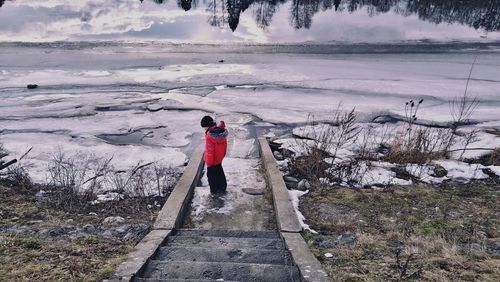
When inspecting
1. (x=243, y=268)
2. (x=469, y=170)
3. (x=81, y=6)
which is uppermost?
(x=81, y=6)

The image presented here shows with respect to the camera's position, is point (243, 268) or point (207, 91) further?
point (207, 91)

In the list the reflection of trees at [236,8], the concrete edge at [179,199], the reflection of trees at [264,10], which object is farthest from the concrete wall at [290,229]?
the reflection of trees at [264,10]

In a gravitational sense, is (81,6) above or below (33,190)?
above

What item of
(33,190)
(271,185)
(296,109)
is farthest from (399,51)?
(33,190)

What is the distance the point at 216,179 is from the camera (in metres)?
7.09

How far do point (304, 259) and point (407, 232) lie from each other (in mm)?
1825

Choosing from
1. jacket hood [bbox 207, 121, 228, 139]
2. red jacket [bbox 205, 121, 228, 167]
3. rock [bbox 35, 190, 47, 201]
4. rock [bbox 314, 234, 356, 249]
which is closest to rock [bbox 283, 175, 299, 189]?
red jacket [bbox 205, 121, 228, 167]

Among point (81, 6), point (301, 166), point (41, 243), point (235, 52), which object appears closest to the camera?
point (41, 243)

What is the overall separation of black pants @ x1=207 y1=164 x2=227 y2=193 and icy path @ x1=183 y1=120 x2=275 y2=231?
13 cm

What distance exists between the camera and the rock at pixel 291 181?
7518mm

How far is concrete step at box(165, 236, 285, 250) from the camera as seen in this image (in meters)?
4.94

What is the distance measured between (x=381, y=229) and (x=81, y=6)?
31308mm

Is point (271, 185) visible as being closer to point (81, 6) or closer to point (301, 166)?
point (301, 166)

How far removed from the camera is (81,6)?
3161 centimetres
